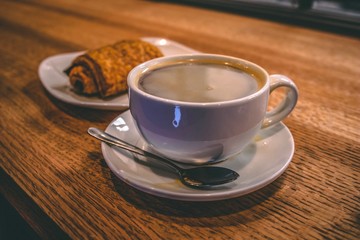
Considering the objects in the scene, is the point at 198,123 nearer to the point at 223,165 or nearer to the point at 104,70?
the point at 223,165

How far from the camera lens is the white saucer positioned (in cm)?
35

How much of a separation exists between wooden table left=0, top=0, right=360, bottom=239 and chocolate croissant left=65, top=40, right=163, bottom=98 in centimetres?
5

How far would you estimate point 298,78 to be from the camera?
0.77 metres

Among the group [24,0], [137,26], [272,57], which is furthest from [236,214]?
[24,0]

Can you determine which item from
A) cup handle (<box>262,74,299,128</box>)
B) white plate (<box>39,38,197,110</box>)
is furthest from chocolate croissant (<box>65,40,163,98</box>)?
cup handle (<box>262,74,299,128</box>)

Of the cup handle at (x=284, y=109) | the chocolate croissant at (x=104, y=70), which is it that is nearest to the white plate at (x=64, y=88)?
the chocolate croissant at (x=104, y=70)

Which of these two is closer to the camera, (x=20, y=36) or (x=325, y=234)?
(x=325, y=234)

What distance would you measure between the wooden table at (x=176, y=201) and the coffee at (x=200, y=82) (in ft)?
0.41

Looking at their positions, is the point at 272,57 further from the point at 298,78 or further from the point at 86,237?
the point at 86,237

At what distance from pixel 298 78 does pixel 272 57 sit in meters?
0.16

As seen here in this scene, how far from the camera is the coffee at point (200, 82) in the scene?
431 mm

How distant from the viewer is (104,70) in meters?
0.65

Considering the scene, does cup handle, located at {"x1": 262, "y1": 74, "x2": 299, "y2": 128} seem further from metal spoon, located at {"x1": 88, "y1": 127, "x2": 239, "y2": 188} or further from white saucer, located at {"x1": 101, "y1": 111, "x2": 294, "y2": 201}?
metal spoon, located at {"x1": 88, "y1": 127, "x2": 239, "y2": 188}

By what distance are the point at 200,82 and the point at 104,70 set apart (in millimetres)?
259
